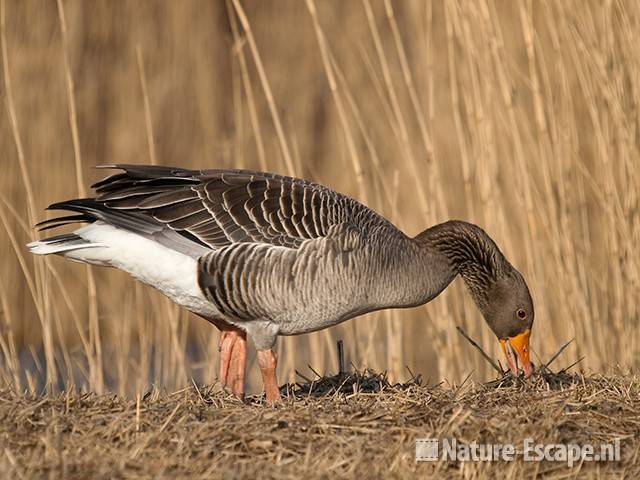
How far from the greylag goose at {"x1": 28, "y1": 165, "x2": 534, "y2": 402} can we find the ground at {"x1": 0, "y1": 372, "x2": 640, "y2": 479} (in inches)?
36.4

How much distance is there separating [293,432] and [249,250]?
179 cm

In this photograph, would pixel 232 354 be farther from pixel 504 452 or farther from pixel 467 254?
pixel 504 452

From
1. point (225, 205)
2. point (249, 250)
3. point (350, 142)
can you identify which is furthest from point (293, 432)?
point (350, 142)

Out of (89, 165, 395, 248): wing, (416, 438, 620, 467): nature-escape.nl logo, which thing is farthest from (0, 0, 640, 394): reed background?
(416, 438, 620, 467): nature-escape.nl logo

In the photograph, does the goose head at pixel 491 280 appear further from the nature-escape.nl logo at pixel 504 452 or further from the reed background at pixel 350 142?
the nature-escape.nl logo at pixel 504 452

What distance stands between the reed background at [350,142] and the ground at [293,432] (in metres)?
1.94

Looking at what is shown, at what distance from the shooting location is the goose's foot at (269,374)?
18.2 feet

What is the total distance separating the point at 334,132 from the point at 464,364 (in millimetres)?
4439

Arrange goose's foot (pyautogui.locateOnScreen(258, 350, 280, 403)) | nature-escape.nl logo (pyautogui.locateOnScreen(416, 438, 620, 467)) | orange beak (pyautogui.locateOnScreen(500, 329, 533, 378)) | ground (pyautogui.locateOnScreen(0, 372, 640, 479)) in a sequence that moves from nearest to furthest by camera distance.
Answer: ground (pyautogui.locateOnScreen(0, 372, 640, 479)) → nature-escape.nl logo (pyautogui.locateOnScreen(416, 438, 620, 467)) → goose's foot (pyautogui.locateOnScreen(258, 350, 280, 403)) → orange beak (pyautogui.locateOnScreen(500, 329, 533, 378))

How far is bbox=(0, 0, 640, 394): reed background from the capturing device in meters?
7.16

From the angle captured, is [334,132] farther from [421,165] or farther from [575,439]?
[575,439]

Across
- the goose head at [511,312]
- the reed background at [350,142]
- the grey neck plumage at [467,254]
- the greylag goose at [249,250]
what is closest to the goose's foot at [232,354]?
the greylag goose at [249,250]

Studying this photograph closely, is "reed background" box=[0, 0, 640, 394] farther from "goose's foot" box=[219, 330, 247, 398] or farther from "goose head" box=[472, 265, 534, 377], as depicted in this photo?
"goose's foot" box=[219, 330, 247, 398]

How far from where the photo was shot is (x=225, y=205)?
5996mm
